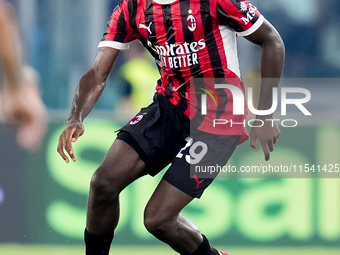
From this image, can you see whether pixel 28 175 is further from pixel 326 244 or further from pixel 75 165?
pixel 326 244

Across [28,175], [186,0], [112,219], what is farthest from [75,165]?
[186,0]

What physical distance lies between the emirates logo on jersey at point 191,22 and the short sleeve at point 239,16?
0.13 metres

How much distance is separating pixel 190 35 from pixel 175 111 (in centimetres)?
44

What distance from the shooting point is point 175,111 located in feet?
9.49

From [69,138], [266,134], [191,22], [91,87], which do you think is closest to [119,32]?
[91,87]

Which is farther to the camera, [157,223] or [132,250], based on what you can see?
[132,250]

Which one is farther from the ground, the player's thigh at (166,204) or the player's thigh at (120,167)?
the player's thigh at (120,167)

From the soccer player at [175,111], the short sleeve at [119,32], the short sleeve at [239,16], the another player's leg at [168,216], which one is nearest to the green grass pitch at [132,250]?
the soccer player at [175,111]

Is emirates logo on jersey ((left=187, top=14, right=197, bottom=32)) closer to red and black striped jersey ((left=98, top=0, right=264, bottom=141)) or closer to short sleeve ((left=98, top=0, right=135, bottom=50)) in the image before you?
red and black striped jersey ((left=98, top=0, right=264, bottom=141))

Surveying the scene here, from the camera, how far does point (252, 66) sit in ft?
14.2

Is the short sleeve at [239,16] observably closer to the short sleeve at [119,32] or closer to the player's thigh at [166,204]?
the short sleeve at [119,32]

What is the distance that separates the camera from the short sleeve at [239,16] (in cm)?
265

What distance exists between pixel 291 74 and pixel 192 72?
1.78 metres

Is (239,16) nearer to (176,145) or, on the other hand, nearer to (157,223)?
(176,145)
